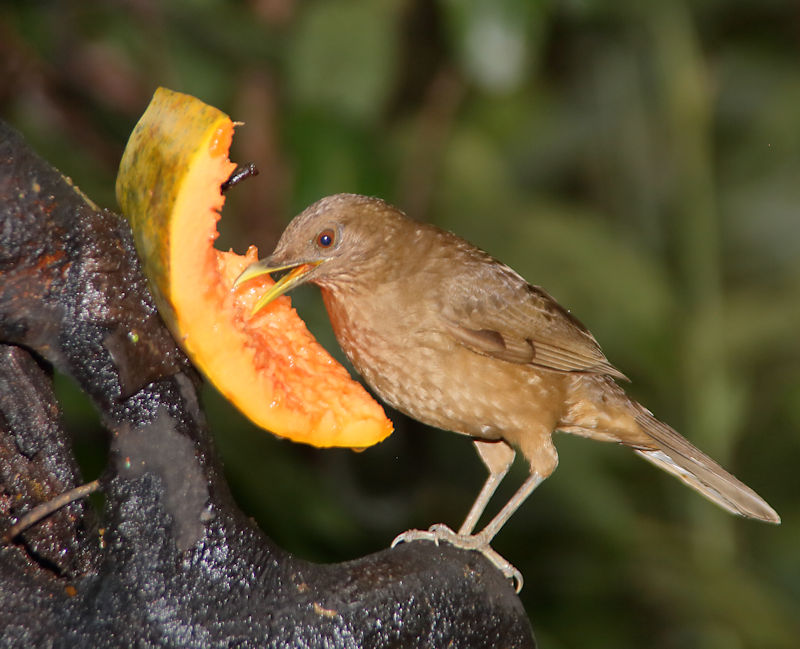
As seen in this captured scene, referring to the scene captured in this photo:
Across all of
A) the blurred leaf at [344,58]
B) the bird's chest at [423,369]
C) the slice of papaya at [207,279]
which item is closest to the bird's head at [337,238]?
the bird's chest at [423,369]

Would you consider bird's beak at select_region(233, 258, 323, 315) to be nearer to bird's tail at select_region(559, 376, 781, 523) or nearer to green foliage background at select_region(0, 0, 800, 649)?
bird's tail at select_region(559, 376, 781, 523)

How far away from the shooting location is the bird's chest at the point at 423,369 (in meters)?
2.99

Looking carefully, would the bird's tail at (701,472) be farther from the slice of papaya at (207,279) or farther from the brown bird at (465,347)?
the slice of papaya at (207,279)

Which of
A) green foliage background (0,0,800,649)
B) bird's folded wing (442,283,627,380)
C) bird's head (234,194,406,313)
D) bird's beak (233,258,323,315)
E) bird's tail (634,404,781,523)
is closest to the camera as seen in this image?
bird's beak (233,258,323,315)

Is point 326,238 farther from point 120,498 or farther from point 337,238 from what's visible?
point 120,498

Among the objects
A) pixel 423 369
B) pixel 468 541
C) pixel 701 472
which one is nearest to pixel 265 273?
pixel 423 369

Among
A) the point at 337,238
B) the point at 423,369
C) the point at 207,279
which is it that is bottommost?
the point at 423,369

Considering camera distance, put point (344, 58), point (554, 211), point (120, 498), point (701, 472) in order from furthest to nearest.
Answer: point (554, 211)
point (344, 58)
point (701, 472)
point (120, 498)

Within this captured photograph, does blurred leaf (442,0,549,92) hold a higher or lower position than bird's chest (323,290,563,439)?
higher

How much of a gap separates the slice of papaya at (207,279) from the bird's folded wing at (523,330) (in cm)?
77

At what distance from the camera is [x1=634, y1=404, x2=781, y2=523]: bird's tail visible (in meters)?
3.40

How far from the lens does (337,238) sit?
9.76 feet

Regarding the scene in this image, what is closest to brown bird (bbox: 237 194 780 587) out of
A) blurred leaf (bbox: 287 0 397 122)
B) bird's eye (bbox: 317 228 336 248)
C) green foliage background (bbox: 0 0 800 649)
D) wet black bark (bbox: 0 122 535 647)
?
bird's eye (bbox: 317 228 336 248)

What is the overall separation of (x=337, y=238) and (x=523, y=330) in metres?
0.73
